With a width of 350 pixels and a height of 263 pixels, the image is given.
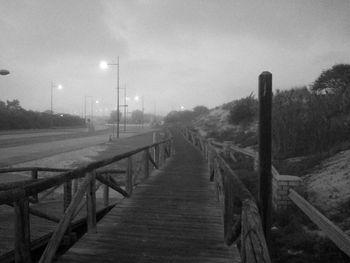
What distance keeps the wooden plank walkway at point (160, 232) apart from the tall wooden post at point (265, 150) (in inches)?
28.6

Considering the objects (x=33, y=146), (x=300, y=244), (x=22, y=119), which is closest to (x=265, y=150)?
(x=300, y=244)

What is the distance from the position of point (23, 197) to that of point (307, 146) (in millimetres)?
11424

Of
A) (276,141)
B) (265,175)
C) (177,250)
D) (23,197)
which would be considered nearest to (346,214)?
(265,175)

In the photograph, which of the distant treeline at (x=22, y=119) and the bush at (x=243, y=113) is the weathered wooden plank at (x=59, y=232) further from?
the distant treeline at (x=22, y=119)

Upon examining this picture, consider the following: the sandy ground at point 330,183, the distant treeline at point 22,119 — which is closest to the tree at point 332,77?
the sandy ground at point 330,183

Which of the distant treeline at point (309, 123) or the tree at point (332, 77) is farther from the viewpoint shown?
the tree at point (332, 77)

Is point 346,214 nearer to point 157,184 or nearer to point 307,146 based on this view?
point 157,184

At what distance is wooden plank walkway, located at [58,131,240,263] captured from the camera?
14.0 ft

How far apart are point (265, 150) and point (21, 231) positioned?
10.4 feet

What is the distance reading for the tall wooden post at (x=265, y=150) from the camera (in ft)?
14.1

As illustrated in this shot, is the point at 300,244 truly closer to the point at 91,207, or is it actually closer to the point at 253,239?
the point at 253,239

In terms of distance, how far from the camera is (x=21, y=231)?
10.6 feet

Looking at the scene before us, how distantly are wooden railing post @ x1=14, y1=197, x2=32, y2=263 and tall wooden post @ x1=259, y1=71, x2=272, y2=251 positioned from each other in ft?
9.67

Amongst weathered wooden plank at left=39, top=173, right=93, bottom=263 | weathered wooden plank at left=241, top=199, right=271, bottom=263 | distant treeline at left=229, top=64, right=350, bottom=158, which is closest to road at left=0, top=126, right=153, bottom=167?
distant treeline at left=229, top=64, right=350, bottom=158
